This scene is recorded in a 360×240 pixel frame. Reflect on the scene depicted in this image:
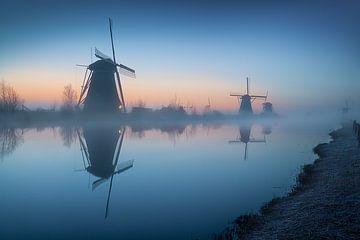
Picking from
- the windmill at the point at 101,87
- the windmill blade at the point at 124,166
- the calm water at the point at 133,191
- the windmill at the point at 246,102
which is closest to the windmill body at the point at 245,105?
the windmill at the point at 246,102

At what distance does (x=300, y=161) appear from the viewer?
65.9 ft

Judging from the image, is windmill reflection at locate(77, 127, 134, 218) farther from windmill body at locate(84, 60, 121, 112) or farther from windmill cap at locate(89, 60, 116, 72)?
windmill cap at locate(89, 60, 116, 72)

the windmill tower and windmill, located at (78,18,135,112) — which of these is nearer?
windmill, located at (78,18,135,112)

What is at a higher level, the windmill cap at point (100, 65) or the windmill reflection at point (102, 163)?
the windmill cap at point (100, 65)

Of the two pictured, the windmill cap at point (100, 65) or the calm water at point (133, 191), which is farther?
the windmill cap at point (100, 65)

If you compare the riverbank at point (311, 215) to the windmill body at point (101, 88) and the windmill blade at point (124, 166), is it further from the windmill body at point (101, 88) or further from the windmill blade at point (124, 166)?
the windmill body at point (101, 88)

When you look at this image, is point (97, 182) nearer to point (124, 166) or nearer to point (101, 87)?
point (124, 166)

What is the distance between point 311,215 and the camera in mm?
8617

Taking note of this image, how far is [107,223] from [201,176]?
7.57m

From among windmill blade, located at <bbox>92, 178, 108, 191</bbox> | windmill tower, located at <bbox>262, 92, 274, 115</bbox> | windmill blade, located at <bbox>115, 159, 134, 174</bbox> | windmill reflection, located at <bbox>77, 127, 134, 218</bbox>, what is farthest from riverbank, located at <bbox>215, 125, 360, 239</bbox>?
windmill tower, located at <bbox>262, 92, 274, 115</bbox>

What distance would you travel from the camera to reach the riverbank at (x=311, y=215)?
24.5ft

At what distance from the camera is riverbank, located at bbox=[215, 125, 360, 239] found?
7.46 metres

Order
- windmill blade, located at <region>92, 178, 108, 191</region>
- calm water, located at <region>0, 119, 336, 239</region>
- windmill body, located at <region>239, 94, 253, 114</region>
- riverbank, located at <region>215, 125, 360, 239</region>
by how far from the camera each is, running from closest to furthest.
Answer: riverbank, located at <region>215, 125, 360, 239</region>, calm water, located at <region>0, 119, 336, 239</region>, windmill blade, located at <region>92, 178, 108, 191</region>, windmill body, located at <region>239, 94, 253, 114</region>

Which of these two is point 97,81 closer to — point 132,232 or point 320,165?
point 320,165
